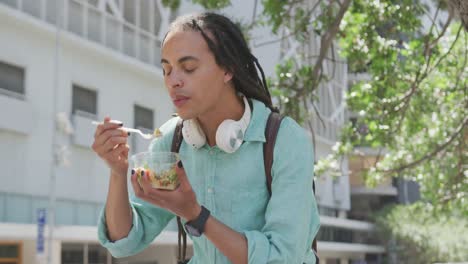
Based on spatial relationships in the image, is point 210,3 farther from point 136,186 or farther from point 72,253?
point 72,253

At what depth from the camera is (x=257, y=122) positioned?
2398mm

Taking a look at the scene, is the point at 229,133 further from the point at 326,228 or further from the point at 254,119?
the point at 326,228

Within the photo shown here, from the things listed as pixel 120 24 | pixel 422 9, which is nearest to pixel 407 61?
pixel 422 9

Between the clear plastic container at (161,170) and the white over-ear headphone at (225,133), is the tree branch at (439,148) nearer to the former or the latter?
the white over-ear headphone at (225,133)

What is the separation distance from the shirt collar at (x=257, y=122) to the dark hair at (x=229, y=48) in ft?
0.17

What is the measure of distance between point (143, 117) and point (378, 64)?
16799 millimetres

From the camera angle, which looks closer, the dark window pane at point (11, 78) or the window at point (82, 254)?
the dark window pane at point (11, 78)

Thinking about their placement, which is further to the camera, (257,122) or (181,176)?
(257,122)

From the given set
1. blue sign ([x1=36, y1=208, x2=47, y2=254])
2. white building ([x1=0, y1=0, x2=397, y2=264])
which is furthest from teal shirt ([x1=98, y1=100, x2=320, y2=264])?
blue sign ([x1=36, y1=208, x2=47, y2=254])

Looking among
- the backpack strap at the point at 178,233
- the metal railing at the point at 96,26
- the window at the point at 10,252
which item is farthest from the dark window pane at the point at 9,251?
the backpack strap at the point at 178,233

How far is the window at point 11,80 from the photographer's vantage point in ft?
66.7

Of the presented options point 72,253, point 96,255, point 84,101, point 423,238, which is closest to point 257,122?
point 84,101

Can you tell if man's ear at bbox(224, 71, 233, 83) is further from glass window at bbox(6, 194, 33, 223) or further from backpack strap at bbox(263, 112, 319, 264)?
glass window at bbox(6, 194, 33, 223)

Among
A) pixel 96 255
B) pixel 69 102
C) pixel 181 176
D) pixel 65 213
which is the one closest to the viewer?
pixel 181 176
